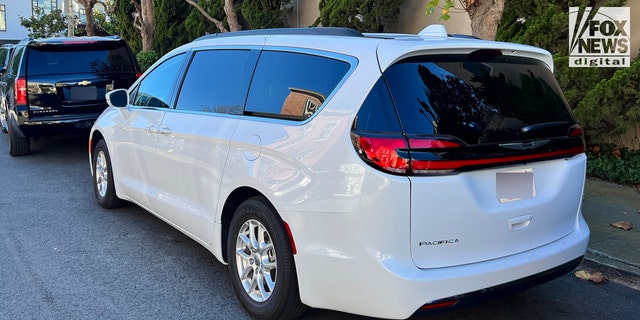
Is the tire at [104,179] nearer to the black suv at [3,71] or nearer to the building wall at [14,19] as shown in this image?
the black suv at [3,71]

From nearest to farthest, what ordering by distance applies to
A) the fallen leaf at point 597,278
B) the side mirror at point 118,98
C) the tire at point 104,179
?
the fallen leaf at point 597,278 → the side mirror at point 118,98 → the tire at point 104,179

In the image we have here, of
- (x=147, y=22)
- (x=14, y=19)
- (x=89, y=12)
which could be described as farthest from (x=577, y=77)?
(x=14, y=19)

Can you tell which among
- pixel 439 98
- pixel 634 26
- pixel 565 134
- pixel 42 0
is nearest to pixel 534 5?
pixel 634 26

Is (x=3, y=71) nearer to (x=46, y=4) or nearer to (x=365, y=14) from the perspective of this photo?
(x=365, y=14)

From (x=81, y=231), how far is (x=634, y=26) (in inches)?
264

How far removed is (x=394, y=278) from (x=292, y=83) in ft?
4.44

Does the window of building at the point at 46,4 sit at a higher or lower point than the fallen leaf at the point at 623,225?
higher

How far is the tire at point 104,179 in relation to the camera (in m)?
6.07

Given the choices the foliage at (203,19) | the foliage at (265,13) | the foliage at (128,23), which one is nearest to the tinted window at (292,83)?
the foliage at (265,13)

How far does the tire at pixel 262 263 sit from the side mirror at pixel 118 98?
7.71 feet

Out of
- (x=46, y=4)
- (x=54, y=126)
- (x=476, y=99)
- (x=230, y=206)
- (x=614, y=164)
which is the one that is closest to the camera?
(x=476, y=99)

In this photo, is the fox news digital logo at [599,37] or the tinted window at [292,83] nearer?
the tinted window at [292,83]

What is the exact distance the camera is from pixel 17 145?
31.0 feet

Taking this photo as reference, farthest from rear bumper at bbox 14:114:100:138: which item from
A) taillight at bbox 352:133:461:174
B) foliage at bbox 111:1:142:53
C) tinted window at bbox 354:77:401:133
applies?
foliage at bbox 111:1:142:53
